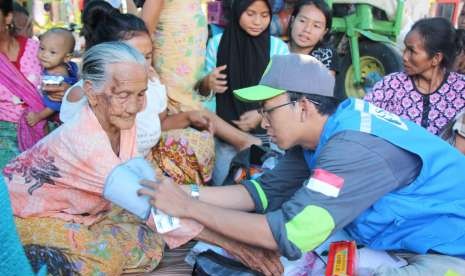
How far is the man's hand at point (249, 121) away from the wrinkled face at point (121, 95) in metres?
1.27

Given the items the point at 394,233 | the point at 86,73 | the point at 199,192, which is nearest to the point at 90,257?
the point at 199,192

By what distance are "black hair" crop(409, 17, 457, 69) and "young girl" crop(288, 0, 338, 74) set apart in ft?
2.12

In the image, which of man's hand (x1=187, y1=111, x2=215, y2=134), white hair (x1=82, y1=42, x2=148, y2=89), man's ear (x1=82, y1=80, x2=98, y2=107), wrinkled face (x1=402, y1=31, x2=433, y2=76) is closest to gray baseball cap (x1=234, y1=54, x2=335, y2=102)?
white hair (x1=82, y1=42, x2=148, y2=89)

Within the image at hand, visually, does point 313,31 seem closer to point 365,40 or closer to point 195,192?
point 195,192

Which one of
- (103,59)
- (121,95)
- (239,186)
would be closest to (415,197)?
(239,186)

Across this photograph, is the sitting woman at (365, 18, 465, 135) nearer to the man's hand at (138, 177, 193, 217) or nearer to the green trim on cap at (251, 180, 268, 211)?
the green trim on cap at (251, 180, 268, 211)

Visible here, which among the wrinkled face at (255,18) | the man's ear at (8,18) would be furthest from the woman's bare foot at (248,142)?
the man's ear at (8,18)

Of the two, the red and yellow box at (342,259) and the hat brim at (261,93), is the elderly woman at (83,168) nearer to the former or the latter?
the hat brim at (261,93)

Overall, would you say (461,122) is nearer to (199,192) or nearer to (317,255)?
(317,255)

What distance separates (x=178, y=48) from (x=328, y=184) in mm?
1719

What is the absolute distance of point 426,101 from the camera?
325cm

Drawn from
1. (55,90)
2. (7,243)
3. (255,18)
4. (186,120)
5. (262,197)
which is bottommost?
(262,197)

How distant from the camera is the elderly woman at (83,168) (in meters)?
1.99

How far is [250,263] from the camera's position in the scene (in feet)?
6.73
